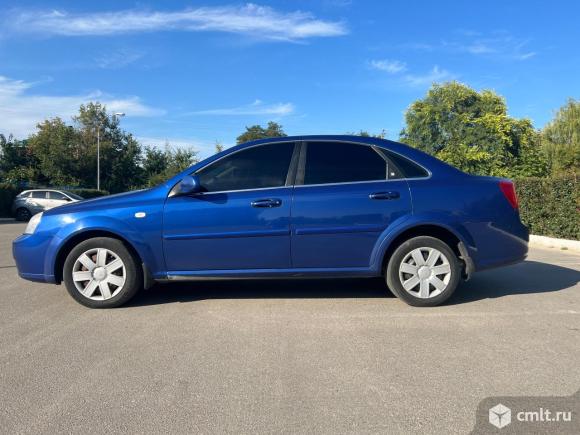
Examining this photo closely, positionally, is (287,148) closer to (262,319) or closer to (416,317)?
(262,319)

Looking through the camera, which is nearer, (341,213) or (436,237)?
(341,213)

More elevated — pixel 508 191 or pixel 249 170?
pixel 249 170

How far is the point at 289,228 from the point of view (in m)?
4.66

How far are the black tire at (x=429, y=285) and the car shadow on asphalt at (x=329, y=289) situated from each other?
0.35m

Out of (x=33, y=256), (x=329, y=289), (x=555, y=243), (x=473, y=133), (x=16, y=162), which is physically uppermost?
(x=473, y=133)

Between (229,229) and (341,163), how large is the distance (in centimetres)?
136

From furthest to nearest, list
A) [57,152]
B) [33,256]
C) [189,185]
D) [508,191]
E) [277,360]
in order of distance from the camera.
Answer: [57,152] < [508,191] < [33,256] < [189,185] < [277,360]

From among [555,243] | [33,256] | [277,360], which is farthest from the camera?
[555,243]

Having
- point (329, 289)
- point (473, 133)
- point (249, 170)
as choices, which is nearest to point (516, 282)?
point (329, 289)

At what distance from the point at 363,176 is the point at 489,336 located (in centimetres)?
193

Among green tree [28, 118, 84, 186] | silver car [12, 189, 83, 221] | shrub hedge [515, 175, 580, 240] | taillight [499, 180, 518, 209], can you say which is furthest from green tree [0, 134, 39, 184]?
taillight [499, 180, 518, 209]

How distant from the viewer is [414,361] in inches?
134

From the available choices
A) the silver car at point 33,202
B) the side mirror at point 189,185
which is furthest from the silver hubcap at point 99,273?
the silver car at point 33,202

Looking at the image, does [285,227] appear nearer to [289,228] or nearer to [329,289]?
[289,228]
